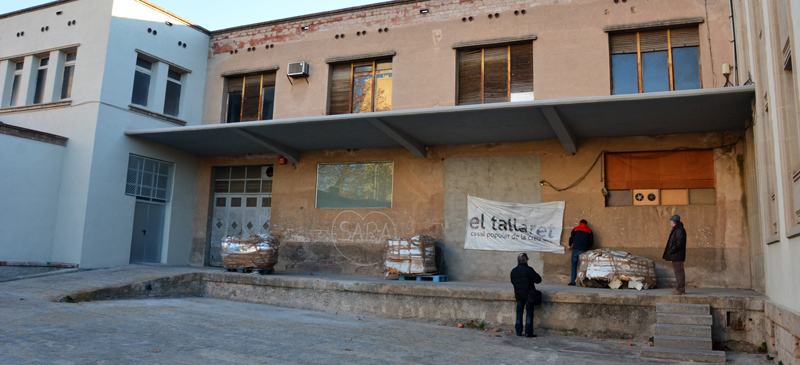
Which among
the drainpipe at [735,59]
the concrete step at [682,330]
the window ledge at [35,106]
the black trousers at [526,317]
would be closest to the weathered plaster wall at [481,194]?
the black trousers at [526,317]

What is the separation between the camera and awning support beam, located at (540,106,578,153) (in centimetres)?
1074

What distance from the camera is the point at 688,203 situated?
11727mm

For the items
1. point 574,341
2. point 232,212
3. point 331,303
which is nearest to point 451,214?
point 331,303

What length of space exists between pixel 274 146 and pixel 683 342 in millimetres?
10730

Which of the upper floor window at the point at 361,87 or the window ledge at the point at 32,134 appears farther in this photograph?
the upper floor window at the point at 361,87

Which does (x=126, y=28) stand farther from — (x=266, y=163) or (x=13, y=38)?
(x=266, y=163)

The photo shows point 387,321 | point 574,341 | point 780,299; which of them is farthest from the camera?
point 387,321

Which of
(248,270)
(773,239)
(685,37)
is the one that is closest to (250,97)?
(248,270)

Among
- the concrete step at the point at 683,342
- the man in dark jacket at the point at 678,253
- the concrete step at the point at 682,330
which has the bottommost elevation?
the concrete step at the point at 683,342

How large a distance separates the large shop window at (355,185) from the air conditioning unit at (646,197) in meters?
6.13

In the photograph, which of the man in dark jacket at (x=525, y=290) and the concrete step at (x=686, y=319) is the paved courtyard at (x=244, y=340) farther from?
the concrete step at (x=686, y=319)

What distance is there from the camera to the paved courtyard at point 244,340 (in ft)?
21.2

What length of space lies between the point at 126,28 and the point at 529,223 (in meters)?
12.4

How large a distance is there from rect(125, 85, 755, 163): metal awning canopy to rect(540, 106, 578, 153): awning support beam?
0.02 meters
